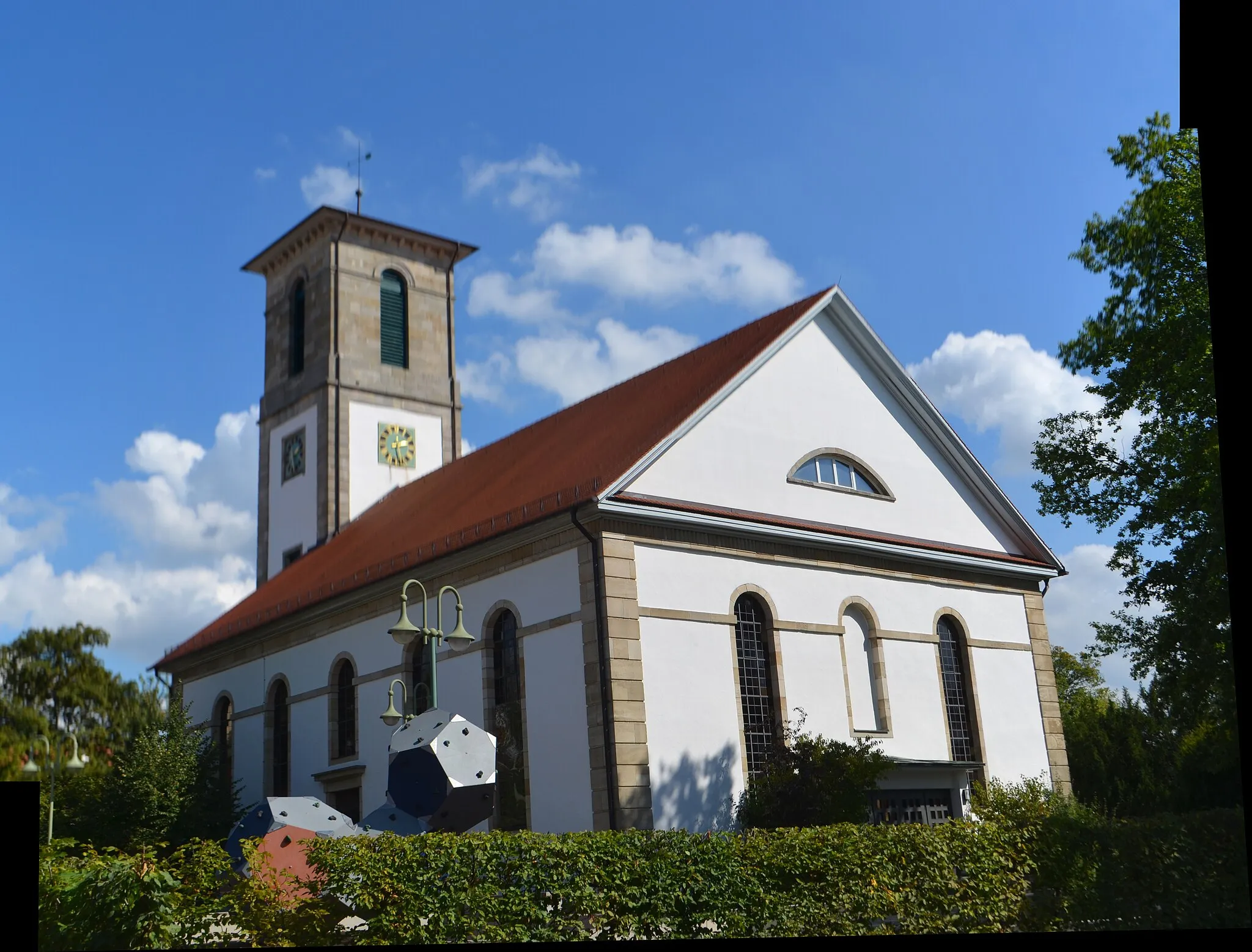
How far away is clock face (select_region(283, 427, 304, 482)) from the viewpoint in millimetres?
38156

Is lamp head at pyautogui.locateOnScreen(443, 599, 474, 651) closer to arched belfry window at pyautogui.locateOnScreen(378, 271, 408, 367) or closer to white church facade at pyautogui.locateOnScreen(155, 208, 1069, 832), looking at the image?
white church facade at pyautogui.locateOnScreen(155, 208, 1069, 832)

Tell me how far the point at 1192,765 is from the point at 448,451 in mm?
22573

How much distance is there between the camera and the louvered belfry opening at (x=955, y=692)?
85.7 feet

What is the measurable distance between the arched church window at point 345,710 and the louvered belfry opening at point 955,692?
1269 cm

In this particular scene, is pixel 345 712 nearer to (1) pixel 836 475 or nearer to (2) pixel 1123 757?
(1) pixel 836 475

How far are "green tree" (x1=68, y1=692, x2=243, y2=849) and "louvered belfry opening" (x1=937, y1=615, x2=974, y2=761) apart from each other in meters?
16.3

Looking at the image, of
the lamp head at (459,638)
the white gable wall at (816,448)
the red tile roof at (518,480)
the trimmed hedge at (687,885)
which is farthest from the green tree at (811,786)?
the lamp head at (459,638)

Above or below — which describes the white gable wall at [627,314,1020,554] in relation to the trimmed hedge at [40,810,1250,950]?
above

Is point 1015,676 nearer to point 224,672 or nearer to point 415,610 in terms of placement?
point 415,610

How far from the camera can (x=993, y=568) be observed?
2808 centimetres

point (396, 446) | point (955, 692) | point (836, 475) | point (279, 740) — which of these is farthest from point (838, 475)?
point (396, 446)

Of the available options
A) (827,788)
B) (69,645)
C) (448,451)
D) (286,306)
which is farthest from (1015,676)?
(69,645)

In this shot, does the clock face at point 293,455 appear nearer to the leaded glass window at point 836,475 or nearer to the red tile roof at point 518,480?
the red tile roof at point 518,480

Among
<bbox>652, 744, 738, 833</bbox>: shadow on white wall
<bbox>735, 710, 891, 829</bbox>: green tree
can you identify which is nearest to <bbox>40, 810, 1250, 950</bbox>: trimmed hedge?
<bbox>735, 710, 891, 829</bbox>: green tree
